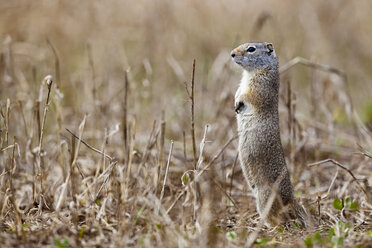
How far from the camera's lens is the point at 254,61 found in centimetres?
390

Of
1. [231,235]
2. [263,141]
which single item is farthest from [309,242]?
[263,141]

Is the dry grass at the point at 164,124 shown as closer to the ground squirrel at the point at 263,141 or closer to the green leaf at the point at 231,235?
the green leaf at the point at 231,235

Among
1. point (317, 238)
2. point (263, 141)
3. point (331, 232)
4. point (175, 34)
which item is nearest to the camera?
point (317, 238)

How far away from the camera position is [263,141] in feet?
11.8

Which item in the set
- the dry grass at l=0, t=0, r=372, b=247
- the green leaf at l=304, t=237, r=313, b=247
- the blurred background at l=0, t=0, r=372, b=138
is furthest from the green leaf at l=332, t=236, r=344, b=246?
the blurred background at l=0, t=0, r=372, b=138

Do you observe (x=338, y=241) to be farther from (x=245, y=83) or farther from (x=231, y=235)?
(x=245, y=83)

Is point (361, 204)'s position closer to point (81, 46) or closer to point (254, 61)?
point (254, 61)

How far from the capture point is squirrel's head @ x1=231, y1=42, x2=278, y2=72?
3873mm

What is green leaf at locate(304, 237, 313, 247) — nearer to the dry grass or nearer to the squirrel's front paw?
the dry grass

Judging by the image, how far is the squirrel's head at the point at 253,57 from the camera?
12.7 feet

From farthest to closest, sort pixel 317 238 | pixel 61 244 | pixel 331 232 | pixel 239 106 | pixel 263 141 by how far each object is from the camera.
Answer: pixel 239 106 < pixel 263 141 < pixel 331 232 < pixel 317 238 < pixel 61 244

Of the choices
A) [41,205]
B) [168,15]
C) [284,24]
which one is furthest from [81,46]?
[41,205]

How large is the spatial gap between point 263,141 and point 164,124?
2.23 ft

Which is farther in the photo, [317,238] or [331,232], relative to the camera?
[331,232]
